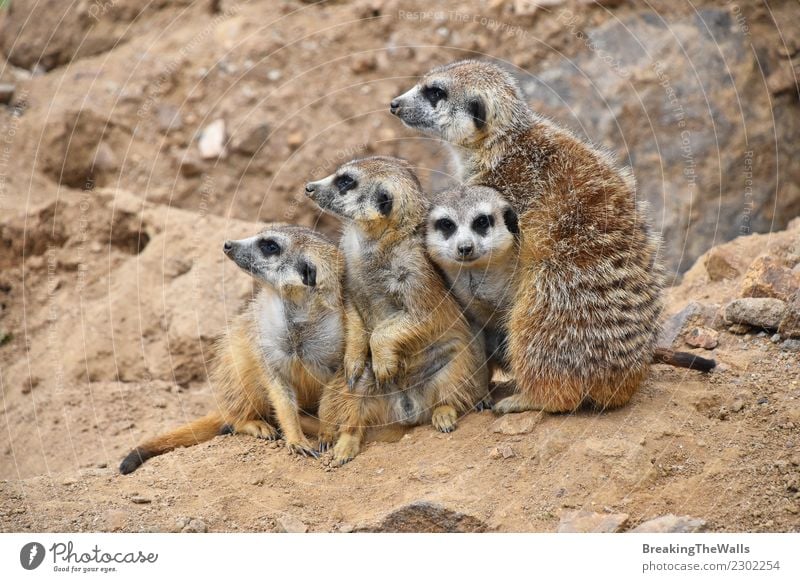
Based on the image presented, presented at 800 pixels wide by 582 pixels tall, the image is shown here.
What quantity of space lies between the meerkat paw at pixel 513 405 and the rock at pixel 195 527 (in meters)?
1.15

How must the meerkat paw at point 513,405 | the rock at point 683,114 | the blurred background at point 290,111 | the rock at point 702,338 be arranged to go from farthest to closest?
the rock at point 683,114 → the blurred background at point 290,111 → the rock at point 702,338 → the meerkat paw at point 513,405

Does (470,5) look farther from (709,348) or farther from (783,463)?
(783,463)

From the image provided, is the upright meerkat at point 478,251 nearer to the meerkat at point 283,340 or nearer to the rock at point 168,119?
the meerkat at point 283,340

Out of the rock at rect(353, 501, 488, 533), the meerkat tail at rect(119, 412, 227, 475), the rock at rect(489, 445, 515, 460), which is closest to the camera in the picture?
the rock at rect(353, 501, 488, 533)

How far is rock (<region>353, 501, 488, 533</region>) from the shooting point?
299 centimetres

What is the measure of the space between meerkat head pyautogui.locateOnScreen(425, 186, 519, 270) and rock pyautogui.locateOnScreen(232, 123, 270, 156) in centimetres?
→ 260

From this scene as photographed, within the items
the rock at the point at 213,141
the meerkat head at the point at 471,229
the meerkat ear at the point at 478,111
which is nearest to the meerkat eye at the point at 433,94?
the meerkat ear at the point at 478,111

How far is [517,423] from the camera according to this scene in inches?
135

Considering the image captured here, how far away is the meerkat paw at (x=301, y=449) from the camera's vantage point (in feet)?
11.6

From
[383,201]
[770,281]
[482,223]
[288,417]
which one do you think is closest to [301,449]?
[288,417]

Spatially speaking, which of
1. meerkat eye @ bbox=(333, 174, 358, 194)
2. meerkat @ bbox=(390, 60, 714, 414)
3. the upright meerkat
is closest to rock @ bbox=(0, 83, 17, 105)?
meerkat eye @ bbox=(333, 174, 358, 194)

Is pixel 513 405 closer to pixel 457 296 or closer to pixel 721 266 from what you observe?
pixel 457 296

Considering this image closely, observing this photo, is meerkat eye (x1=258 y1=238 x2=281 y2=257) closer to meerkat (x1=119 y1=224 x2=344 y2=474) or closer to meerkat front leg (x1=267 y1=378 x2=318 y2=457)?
meerkat (x1=119 y1=224 x2=344 y2=474)

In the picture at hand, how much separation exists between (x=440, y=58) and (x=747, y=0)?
76.4 inches
